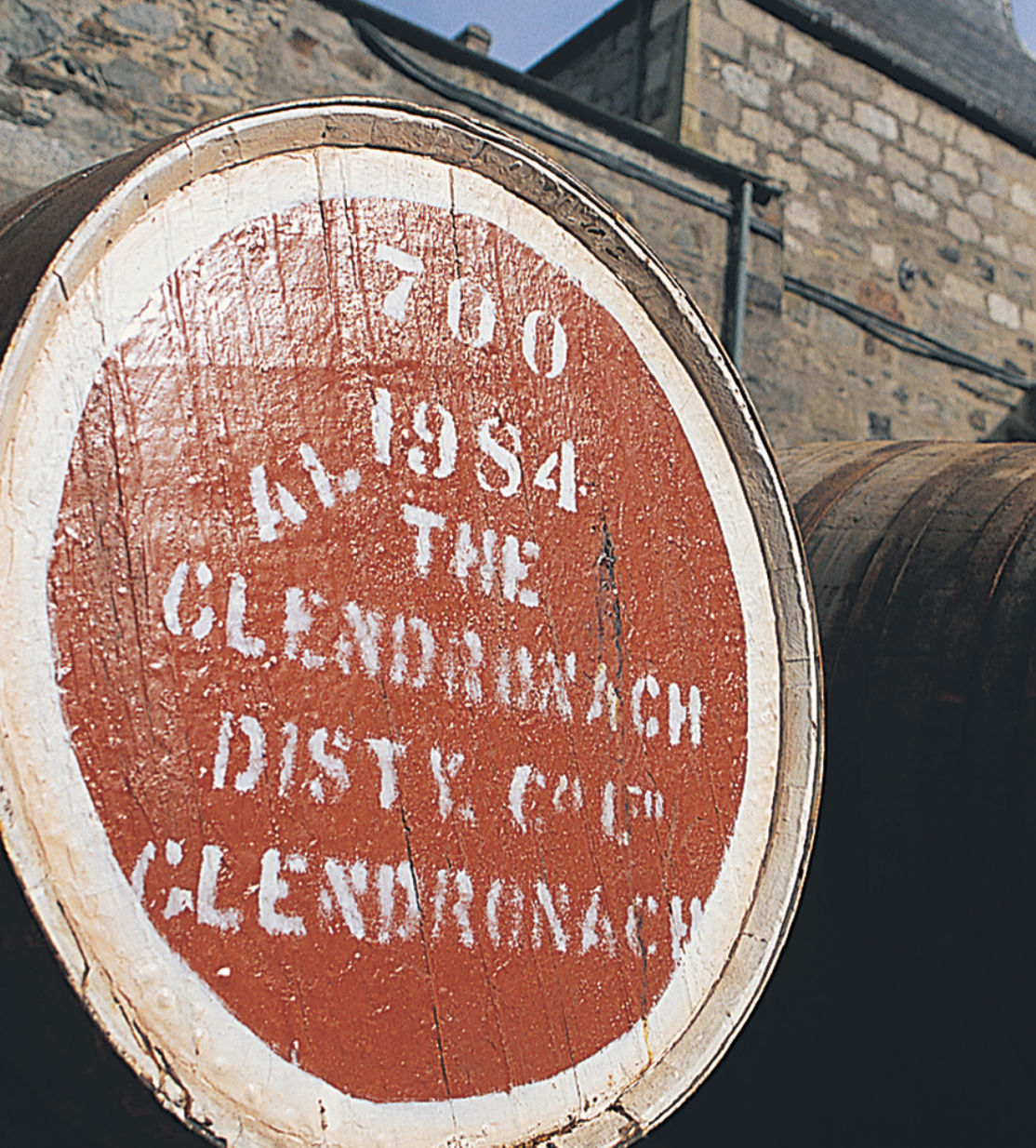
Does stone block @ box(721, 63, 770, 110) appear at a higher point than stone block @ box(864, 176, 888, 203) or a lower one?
higher

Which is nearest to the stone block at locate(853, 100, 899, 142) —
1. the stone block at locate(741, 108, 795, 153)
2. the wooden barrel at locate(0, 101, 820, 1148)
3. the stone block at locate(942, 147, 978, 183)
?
the stone block at locate(942, 147, 978, 183)

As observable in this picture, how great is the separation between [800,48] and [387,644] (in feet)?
20.8

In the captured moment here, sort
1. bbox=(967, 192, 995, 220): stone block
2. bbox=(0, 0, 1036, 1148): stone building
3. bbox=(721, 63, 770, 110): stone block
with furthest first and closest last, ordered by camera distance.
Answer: bbox=(967, 192, 995, 220): stone block
bbox=(721, 63, 770, 110): stone block
bbox=(0, 0, 1036, 1148): stone building

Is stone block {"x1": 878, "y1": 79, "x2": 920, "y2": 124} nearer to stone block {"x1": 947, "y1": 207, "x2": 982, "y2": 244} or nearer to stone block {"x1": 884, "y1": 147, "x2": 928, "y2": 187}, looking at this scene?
stone block {"x1": 884, "y1": 147, "x2": 928, "y2": 187}

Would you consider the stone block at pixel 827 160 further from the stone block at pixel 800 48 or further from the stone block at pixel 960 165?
the stone block at pixel 960 165

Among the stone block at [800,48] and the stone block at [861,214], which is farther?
the stone block at [861,214]

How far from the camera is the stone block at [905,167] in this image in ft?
22.2

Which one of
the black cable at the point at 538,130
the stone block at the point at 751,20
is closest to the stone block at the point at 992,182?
the stone block at the point at 751,20

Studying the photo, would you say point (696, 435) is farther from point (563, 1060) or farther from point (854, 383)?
point (854, 383)

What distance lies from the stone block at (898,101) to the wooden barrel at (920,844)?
17.8 ft

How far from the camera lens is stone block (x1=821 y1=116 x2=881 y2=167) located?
650cm

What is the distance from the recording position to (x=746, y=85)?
6141 mm

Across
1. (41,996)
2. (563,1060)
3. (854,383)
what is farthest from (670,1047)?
(854,383)

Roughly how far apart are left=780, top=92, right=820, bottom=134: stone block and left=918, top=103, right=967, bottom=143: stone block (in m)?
0.94
